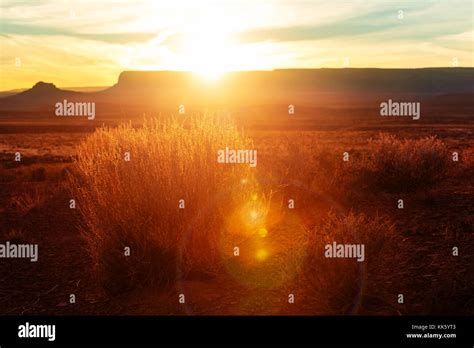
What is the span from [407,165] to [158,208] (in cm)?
726

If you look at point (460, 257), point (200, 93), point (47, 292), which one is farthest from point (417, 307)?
point (200, 93)

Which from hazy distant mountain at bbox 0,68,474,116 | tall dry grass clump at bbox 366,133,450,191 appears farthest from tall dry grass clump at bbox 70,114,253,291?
hazy distant mountain at bbox 0,68,474,116

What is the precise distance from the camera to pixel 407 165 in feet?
39.2

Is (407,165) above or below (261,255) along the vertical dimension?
above

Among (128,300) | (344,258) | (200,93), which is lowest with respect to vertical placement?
(128,300)

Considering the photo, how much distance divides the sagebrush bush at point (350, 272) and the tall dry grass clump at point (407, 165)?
5463 millimetres

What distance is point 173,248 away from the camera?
650 cm

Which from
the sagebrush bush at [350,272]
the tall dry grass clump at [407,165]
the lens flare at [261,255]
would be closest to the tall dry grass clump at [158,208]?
the lens flare at [261,255]

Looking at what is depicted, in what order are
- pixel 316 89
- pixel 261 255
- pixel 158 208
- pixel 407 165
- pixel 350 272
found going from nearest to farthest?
pixel 350 272
pixel 158 208
pixel 261 255
pixel 407 165
pixel 316 89

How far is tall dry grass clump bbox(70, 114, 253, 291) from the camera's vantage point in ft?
21.0

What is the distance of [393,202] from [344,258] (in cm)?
509

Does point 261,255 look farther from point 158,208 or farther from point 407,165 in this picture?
point 407,165

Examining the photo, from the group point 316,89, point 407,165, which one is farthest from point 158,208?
point 316,89

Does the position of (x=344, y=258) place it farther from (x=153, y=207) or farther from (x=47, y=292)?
(x=47, y=292)
